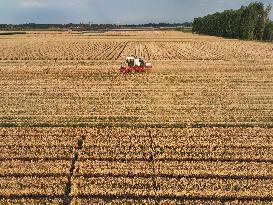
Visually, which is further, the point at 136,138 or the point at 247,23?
the point at 247,23

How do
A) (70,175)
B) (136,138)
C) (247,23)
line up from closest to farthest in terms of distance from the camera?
(70,175) → (136,138) → (247,23)

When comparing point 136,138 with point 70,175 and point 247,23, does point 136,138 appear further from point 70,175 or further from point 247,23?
point 247,23

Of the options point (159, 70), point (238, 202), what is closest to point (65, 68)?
point (159, 70)

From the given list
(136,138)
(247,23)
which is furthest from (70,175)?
(247,23)

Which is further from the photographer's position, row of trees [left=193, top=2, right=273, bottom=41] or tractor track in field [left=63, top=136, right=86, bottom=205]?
row of trees [left=193, top=2, right=273, bottom=41]

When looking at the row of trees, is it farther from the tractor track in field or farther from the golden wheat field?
the tractor track in field

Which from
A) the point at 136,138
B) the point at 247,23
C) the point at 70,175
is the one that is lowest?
the point at 70,175

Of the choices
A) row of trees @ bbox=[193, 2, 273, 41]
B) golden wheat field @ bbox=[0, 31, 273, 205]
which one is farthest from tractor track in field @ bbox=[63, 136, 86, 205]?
row of trees @ bbox=[193, 2, 273, 41]
